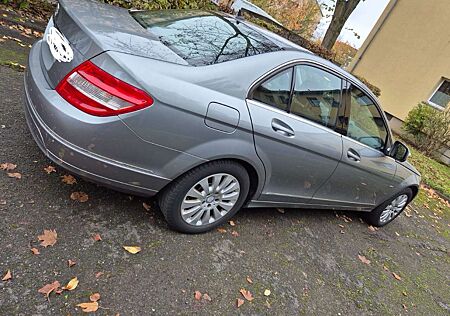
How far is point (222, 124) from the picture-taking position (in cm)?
225

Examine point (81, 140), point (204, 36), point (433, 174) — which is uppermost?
point (204, 36)

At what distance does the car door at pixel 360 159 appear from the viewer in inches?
126

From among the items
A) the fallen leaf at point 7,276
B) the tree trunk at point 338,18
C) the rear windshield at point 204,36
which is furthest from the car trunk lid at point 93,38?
the tree trunk at point 338,18

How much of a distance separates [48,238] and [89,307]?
1.96 ft

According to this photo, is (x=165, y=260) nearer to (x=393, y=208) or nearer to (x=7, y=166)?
(x=7, y=166)

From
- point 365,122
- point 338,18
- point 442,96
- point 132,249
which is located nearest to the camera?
point 132,249

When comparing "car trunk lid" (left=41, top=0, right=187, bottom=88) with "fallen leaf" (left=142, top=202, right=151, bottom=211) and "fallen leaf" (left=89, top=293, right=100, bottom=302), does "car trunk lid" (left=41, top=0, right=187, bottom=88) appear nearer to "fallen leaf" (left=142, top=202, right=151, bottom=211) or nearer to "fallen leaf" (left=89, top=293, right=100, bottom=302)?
"fallen leaf" (left=142, top=202, right=151, bottom=211)

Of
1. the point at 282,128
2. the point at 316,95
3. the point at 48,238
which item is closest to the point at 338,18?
the point at 316,95

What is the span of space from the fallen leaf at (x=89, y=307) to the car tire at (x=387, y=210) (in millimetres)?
3645

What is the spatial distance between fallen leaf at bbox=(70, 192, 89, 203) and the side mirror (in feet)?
10.4

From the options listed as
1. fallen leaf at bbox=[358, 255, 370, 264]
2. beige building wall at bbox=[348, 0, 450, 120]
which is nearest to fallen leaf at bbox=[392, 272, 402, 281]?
fallen leaf at bbox=[358, 255, 370, 264]

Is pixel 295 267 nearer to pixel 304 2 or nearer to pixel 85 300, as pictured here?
pixel 85 300

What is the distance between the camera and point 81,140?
1.99m

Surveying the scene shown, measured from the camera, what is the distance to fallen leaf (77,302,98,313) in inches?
73.8
